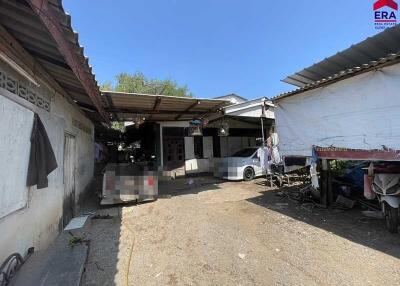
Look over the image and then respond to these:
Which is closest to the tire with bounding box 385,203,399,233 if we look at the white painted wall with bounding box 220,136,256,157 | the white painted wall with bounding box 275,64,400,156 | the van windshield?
the white painted wall with bounding box 275,64,400,156

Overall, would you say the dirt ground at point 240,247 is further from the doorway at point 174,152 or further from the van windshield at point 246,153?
the doorway at point 174,152

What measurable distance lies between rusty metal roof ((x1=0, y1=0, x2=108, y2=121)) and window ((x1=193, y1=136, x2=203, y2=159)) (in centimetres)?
1105

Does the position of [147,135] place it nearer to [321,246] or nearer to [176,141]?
[176,141]

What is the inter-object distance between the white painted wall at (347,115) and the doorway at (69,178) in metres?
6.02

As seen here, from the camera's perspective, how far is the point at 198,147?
15656 mm

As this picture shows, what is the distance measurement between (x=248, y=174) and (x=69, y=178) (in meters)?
8.08

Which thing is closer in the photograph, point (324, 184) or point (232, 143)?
point (324, 184)

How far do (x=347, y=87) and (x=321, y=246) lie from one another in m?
3.36

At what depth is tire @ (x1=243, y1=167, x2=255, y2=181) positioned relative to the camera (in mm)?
12405

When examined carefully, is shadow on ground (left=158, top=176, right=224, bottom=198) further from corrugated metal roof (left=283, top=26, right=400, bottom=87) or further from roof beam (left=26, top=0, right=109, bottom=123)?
roof beam (left=26, top=0, right=109, bottom=123)

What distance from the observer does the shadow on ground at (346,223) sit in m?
4.70

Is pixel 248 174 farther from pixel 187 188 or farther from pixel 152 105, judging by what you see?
pixel 152 105

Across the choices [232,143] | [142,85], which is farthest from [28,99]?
[142,85]

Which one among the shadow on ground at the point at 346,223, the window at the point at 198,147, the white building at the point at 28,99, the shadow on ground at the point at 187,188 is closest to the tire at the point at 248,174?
the shadow on ground at the point at 187,188
